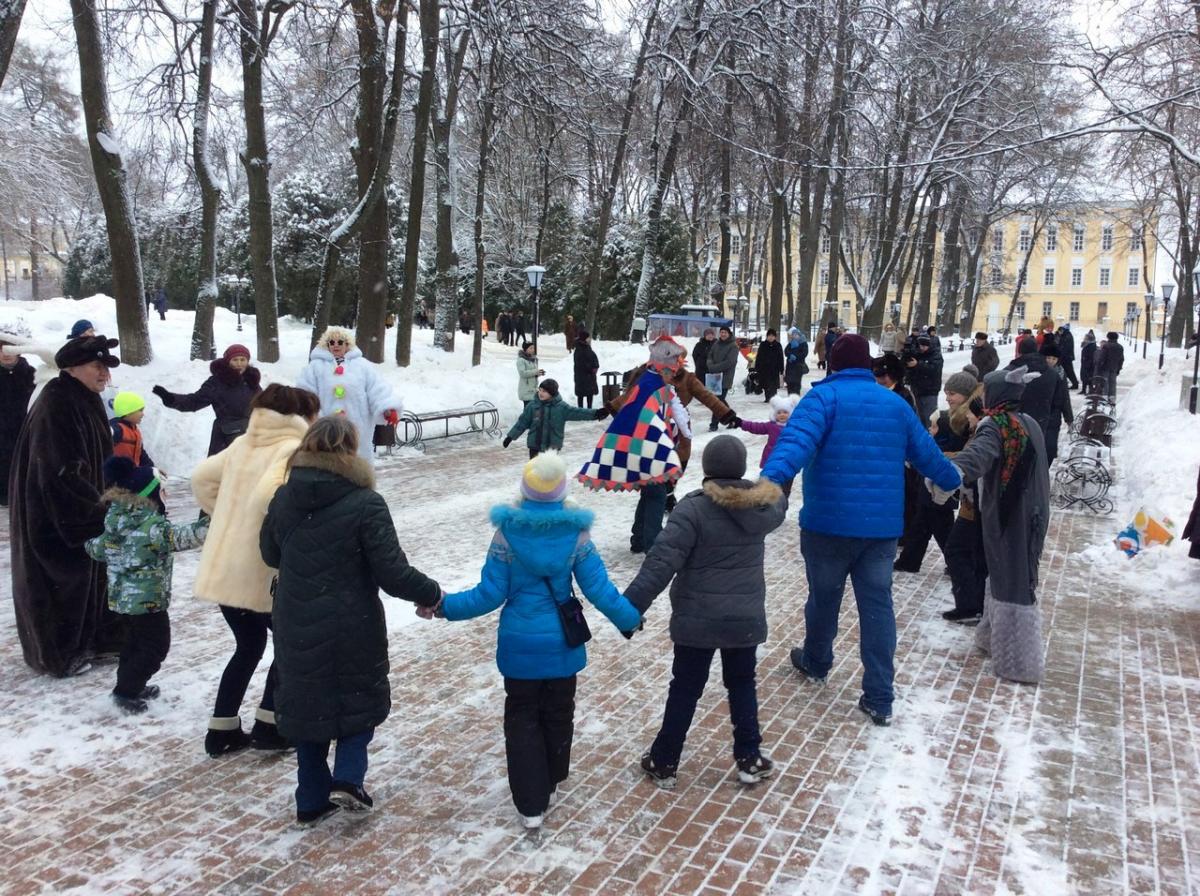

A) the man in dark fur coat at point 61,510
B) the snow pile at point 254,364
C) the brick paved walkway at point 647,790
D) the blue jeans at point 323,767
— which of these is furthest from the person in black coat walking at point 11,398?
the blue jeans at point 323,767

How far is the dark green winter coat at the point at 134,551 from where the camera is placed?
4750 millimetres

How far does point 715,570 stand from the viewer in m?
4.11

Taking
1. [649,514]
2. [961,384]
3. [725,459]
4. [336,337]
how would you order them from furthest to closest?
1. [649,514]
2. [336,337]
3. [961,384]
4. [725,459]

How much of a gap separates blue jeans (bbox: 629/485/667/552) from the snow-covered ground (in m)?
1.42

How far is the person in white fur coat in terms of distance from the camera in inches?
323

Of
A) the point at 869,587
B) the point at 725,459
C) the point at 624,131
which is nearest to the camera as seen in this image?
the point at 725,459

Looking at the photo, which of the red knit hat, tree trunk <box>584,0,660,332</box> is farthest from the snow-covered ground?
tree trunk <box>584,0,660,332</box>

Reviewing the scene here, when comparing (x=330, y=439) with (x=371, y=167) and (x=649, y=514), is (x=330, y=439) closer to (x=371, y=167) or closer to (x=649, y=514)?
(x=649, y=514)

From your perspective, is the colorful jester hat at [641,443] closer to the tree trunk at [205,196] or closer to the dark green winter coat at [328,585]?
the dark green winter coat at [328,585]

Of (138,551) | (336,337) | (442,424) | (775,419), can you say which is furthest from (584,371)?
(138,551)

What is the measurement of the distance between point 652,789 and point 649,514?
4077 millimetres

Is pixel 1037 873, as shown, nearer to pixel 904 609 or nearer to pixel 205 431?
pixel 904 609

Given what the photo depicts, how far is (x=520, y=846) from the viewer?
150 inches

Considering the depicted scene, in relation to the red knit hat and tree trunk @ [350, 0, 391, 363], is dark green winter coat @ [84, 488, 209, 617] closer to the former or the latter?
the red knit hat
